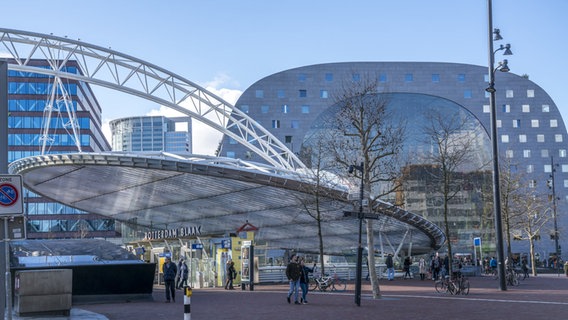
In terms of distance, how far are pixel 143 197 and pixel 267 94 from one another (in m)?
39.3

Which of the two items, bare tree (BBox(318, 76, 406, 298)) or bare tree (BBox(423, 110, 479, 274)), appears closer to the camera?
bare tree (BBox(318, 76, 406, 298))

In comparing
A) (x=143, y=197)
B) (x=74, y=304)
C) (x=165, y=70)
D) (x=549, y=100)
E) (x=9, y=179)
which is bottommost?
(x=74, y=304)

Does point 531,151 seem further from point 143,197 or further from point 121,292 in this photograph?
point 121,292

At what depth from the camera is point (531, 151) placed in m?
104

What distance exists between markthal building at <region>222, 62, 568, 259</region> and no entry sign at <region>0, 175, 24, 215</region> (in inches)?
2981

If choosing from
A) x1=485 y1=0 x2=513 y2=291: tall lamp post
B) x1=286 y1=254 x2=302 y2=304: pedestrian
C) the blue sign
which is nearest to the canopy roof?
the blue sign

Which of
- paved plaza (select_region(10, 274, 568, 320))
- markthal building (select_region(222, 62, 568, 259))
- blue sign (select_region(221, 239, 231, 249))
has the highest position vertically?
Answer: markthal building (select_region(222, 62, 568, 259))

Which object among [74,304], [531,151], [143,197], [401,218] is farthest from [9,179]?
[531,151]

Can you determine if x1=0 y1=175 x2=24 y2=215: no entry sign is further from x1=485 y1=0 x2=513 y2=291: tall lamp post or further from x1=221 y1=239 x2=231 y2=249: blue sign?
x1=221 y1=239 x2=231 y2=249: blue sign

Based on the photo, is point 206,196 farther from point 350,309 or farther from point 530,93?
point 530,93

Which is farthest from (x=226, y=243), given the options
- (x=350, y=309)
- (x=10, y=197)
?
(x=10, y=197)

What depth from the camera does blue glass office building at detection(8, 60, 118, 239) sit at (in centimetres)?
11681

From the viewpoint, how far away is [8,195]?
40.1ft

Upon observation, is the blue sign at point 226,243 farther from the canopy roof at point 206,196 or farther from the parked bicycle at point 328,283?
the parked bicycle at point 328,283
